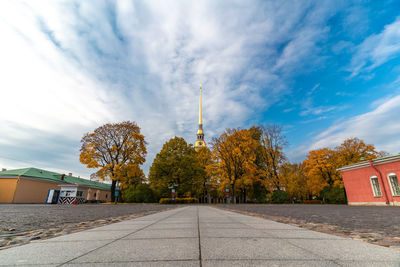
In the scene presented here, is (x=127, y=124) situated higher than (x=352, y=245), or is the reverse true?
(x=127, y=124)

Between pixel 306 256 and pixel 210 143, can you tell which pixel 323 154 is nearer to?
pixel 210 143

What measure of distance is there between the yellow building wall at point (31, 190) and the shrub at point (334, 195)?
4761 cm

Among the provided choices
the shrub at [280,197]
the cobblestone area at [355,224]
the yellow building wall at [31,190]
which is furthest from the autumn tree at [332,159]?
the yellow building wall at [31,190]

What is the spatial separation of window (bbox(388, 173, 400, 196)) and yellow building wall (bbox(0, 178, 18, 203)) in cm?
4931

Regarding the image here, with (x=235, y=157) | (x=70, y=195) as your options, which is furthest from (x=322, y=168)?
(x=70, y=195)

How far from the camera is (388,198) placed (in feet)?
64.8

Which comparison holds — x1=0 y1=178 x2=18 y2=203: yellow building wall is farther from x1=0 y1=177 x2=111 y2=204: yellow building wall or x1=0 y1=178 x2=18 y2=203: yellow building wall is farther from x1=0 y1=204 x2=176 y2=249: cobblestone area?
x1=0 y1=204 x2=176 y2=249: cobblestone area

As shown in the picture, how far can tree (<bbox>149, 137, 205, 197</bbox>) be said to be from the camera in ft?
111

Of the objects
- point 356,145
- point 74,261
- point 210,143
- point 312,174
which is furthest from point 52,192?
point 356,145

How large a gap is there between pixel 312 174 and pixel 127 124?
1213 inches

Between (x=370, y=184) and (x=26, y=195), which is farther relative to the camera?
(x=26, y=195)

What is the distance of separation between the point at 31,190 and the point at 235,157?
34426 mm

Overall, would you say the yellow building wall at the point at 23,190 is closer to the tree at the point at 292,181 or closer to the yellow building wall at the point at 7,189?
the yellow building wall at the point at 7,189

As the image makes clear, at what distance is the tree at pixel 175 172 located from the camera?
33.9m
